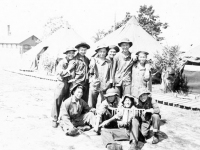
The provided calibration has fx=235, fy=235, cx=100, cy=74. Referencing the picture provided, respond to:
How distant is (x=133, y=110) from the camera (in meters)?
4.26

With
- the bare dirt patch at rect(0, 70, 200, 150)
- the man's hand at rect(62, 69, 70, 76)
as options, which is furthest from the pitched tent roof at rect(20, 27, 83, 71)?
the man's hand at rect(62, 69, 70, 76)

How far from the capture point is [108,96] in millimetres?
4625

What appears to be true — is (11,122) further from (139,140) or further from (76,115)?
(139,140)

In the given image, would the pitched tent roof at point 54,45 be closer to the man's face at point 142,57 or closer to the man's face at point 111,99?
the man's face at point 142,57

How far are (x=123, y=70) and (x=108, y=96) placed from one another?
0.93m

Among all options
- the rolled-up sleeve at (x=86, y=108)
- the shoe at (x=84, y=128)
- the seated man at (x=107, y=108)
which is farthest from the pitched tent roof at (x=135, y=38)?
the shoe at (x=84, y=128)

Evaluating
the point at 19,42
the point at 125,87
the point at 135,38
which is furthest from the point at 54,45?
the point at 19,42

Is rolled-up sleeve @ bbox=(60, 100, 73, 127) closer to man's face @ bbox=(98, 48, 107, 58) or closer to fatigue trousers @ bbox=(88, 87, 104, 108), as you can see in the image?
fatigue trousers @ bbox=(88, 87, 104, 108)

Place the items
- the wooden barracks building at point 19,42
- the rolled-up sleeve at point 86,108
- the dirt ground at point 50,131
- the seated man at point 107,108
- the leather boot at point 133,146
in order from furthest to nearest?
the wooden barracks building at point 19,42
the rolled-up sleeve at point 86,108
the seated man at point 107,108
the dirt ground at point 50,131
the leather boot at point 133,146

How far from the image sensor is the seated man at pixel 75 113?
4578 mm

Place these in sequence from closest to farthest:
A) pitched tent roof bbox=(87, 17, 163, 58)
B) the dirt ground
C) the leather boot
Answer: the leather boot
the dirt ground
pitched tent roof bbox=(87, 17, 163, 58)

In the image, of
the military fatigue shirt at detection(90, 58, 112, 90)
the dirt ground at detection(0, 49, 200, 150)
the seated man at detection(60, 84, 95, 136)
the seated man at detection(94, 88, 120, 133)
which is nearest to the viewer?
the dirt ground at detection(0, 49, 200, 150)

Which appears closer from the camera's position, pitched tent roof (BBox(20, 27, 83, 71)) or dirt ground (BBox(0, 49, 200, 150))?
dirt ground (BBox(0, 49, 200, 150))

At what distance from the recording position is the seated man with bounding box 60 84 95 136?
15.0 feet
